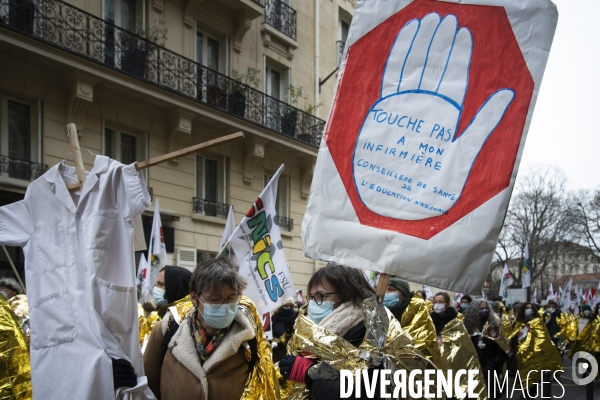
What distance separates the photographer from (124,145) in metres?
13.6

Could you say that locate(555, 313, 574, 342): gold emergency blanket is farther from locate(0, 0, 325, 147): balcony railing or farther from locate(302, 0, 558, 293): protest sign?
locate(302, 0, 558, 293): protest sign

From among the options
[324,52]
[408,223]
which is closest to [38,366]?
[408,223]

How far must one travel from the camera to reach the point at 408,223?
8.89 feet

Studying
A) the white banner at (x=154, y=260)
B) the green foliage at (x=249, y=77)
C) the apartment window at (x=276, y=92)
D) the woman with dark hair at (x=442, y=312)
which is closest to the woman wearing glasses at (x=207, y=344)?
the woman with dark hair at (x=442, y=312)

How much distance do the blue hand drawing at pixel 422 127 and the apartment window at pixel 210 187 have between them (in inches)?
486

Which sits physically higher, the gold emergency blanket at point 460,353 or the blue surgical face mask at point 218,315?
the blue surgical face mask at point 218,315

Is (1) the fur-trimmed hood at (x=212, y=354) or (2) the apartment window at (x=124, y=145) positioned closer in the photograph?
(1) the fur-trimmed hood at (x=212, y=354)

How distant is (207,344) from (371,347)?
3.33 feet

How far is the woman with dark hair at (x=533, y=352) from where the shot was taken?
8094 millimetres

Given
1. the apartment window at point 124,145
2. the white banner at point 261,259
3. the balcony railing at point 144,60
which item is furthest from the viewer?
the apartment window at point 124,145

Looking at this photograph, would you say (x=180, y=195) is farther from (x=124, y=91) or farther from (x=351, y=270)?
(x=351, y=270)

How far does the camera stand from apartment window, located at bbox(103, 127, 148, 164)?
13177 mm

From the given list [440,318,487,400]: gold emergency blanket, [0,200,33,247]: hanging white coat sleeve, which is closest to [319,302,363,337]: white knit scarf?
[0,200,33,247]: hanging white coat sleeve

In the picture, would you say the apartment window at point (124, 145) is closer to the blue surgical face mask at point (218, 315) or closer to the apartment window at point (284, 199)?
the apartment window at point (284, 199)
